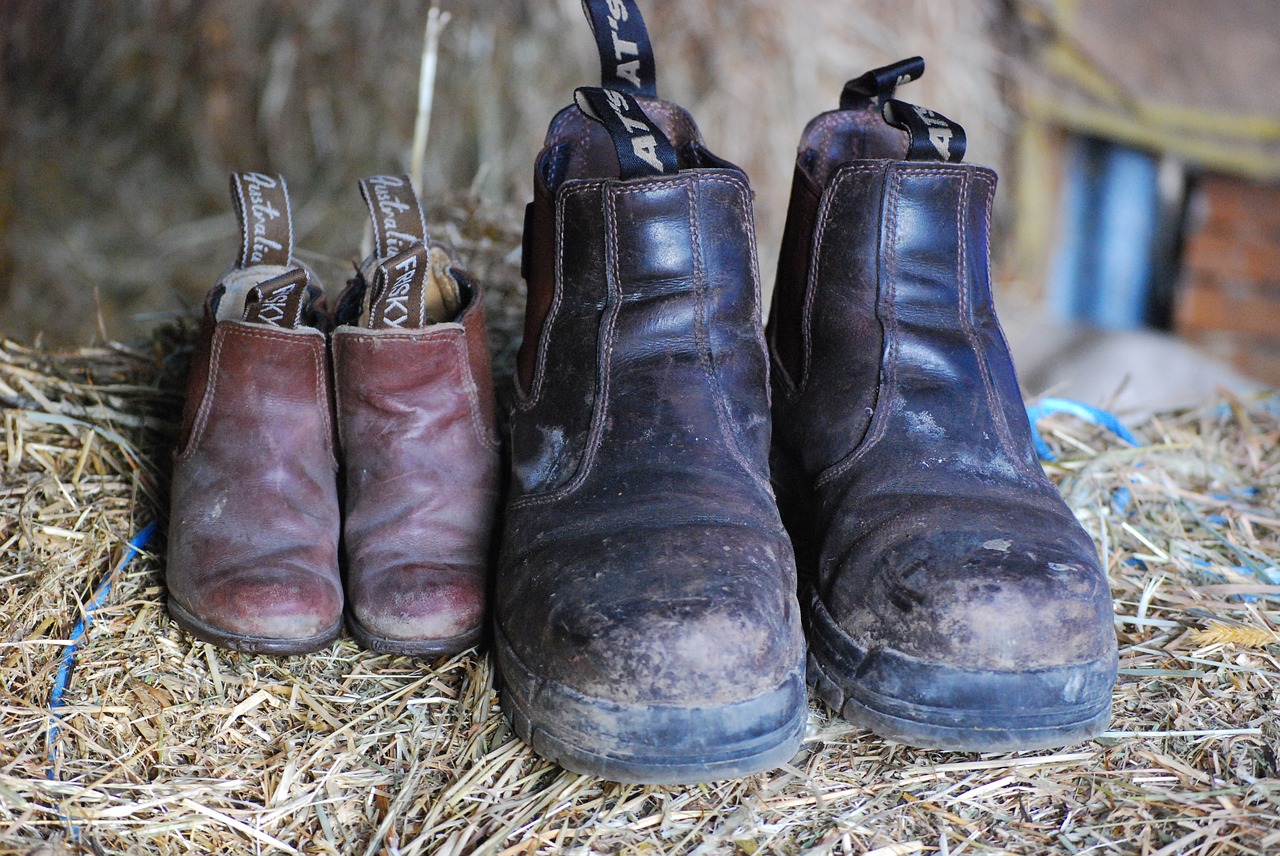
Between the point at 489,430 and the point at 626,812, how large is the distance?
1.55 ft

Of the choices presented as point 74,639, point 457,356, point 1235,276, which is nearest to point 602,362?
point 457,356

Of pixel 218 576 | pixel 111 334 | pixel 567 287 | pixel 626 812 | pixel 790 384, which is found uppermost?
pixel 567 287

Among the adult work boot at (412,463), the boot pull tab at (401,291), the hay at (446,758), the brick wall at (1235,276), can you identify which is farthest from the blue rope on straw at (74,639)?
the brick wall at (1235,276)

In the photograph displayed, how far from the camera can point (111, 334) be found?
3.07m

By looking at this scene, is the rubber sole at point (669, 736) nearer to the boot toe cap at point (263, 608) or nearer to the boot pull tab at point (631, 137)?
the boot toe cap at point (263, 608)

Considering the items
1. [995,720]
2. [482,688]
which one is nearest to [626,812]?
[482,688]

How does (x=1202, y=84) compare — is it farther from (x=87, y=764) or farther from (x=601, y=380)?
(x=87, y=764)

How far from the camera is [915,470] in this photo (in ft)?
3.30

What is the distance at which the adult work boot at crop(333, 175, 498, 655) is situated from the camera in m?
1.03

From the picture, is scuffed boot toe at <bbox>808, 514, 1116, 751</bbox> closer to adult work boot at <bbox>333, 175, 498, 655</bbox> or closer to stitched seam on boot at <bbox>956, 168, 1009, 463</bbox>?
stitched seam on boot at <bbox>956, 168, 1009, 463</bbox>

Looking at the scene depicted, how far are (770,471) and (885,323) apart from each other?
8.6 inches

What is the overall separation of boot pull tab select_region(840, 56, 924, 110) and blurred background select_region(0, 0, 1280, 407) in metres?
1.50

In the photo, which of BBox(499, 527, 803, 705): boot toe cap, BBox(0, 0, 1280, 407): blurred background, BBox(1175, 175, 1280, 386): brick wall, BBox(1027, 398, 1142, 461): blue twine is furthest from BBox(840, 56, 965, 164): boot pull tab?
BBox(1175, 175, 1280, 386): brick wall

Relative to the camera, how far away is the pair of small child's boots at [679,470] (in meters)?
0.87
